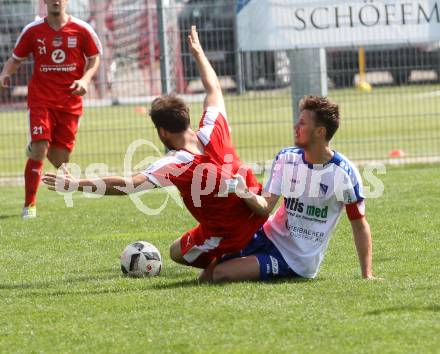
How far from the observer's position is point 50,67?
425 inches

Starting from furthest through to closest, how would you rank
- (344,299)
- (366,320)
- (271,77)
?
1. (271,77)
2. (344,299)
3. (366,320)

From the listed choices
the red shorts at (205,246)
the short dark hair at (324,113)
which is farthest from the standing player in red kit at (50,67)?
the short dark hair at (324,113)

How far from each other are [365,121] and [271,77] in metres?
5.79

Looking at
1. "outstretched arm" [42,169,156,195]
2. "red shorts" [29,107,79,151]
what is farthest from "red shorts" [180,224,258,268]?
"red shorts" [29,107,79,151]

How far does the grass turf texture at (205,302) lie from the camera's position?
512cm

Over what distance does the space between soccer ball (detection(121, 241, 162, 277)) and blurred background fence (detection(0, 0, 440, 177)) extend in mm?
7315

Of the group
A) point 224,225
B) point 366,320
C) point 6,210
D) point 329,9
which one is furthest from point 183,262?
point 329,9

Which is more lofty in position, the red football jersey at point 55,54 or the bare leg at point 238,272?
the red football jersey at point 55,54

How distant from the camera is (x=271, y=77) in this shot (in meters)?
15.1

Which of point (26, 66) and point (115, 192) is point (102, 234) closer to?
point (115, 192)

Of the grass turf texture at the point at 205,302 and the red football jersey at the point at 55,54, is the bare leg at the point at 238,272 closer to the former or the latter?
the grass turf texture at the point at 205,302

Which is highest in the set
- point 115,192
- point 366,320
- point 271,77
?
point 271,77

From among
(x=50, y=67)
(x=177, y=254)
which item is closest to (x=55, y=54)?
(x=50, y=67)

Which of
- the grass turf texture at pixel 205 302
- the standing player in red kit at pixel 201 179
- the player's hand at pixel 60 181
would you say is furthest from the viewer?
the standing player in red kit at pixel 201 179
